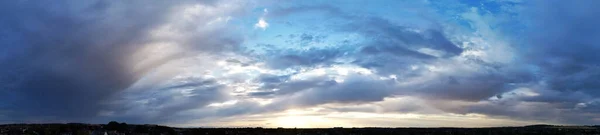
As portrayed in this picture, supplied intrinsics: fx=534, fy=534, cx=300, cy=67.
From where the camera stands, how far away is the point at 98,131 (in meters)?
68.8

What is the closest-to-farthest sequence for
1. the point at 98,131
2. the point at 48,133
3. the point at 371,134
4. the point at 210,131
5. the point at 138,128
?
1. the point at 48,133
2. the point at 98,131
3. the point at 138,128
4. the point at 210,131
5. the point at 371,134

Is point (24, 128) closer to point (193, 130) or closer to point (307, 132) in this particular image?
point (193, 130)

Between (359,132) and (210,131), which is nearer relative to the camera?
(210,131)

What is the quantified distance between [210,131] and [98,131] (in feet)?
55.1

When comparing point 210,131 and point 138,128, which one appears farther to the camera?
point 210,131

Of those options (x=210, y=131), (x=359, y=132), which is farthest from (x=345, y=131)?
(x=210, y=131)

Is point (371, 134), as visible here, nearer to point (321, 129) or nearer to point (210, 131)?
point (321, 129)

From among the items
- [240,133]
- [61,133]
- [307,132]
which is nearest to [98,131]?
[61,133]

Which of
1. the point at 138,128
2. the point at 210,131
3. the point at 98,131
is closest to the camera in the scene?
the point at 98,131

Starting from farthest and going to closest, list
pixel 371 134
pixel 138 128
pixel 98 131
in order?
pixel 371 134 < pixel 138 128 < pixel 98 131

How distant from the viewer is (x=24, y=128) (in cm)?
6788

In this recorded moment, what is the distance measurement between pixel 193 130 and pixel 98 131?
15.3m

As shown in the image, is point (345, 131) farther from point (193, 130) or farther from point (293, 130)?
point (193, 130)

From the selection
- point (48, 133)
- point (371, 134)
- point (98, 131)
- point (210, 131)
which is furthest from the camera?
point (371, 134)
